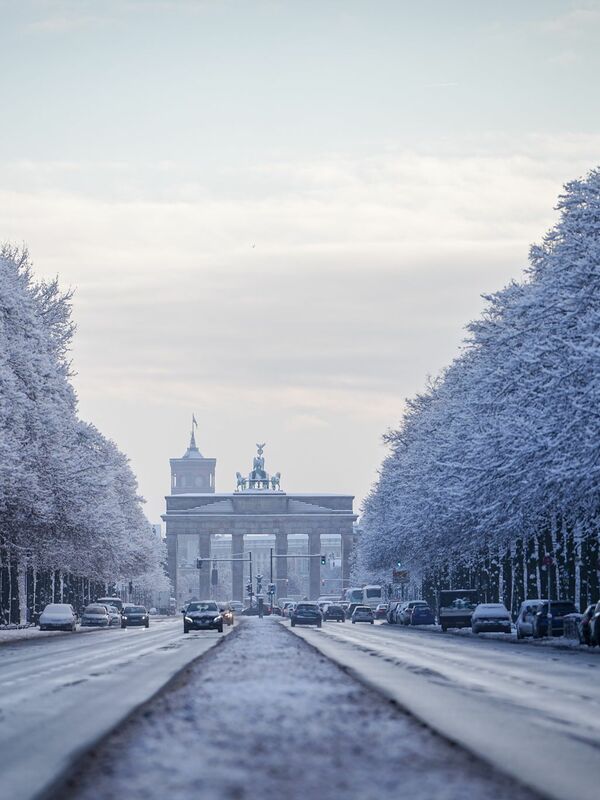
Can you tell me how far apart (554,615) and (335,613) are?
6763cm

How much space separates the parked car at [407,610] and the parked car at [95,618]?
1957cm

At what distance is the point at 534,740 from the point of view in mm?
16000

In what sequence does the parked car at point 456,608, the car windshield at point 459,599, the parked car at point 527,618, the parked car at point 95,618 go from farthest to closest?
the parked car at point 95,618, the car windshield at point 459,599, the parked car at point 456,608, the parked car at point 527,618

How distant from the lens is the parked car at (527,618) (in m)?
59.0

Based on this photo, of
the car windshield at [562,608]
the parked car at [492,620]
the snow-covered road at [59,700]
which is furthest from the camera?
the parked car at [492,620]

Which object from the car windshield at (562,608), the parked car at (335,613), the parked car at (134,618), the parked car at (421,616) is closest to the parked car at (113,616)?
the parked car at (134,618)

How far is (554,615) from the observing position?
2274 inches

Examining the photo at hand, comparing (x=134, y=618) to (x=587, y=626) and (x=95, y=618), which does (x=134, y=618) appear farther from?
(x=587, y=626)

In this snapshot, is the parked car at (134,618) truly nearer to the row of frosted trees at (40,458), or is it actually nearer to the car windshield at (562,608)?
the row of frosted trees at (40,458)

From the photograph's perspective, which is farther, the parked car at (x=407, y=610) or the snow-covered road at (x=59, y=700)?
the parked car at (x=407, y=610)

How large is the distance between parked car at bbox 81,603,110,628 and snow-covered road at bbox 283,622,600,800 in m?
57.7

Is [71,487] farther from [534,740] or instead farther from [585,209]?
Result: [534,740]

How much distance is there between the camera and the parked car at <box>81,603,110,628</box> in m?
98.3

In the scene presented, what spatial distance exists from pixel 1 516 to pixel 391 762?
54.1 meters
